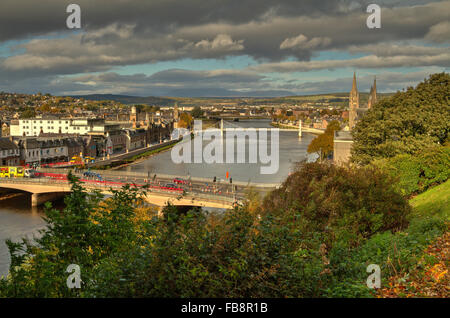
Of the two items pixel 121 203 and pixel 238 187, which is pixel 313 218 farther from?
pixel 238 187

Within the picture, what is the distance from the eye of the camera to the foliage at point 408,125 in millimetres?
19031

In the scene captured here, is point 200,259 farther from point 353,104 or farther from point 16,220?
point 353,104

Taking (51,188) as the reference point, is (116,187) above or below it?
above

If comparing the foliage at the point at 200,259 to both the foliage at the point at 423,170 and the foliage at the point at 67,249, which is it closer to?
the foliage at the point at 67,249

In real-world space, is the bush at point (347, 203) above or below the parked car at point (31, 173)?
above

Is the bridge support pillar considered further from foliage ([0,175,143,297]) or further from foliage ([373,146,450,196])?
foliage ([0,175,143,297])

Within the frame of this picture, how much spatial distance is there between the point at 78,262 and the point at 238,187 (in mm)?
20598

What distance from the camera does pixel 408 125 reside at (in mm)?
19609

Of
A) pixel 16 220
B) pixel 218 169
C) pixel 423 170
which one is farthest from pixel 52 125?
pixel 423 170

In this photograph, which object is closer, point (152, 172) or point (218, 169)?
point (152, 172)

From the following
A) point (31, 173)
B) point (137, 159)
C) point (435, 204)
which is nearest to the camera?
point (435, 204)

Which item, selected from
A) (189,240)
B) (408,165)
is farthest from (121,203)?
(408,165)

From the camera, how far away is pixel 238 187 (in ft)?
87.2

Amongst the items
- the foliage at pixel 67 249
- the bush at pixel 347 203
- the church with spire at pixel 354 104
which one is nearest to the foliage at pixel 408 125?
the bush at pixel 347 203
